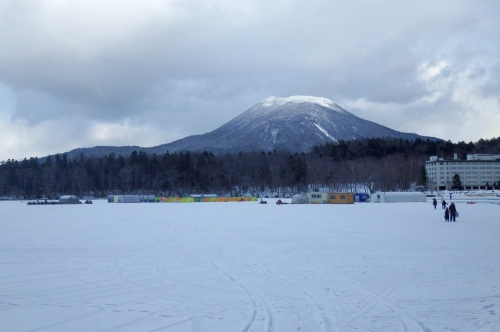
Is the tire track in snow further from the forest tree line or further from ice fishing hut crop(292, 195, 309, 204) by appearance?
the forest tree line

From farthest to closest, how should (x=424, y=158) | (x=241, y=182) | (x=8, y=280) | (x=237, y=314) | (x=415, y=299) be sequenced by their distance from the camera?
(x=424, y=158) < (x=241, y=182) < (x=8, y=280) < (x=415, y=299) < (x=237, y=314)

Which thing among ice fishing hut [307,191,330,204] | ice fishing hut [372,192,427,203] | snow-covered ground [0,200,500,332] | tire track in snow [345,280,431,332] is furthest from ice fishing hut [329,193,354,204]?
tire track in snow [345,280,431,332]

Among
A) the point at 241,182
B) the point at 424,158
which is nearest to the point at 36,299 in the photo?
the point at 241,182

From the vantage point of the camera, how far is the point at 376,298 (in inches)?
309

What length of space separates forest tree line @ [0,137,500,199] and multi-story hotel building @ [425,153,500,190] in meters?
19.9

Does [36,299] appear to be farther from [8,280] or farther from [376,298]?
[376,298]

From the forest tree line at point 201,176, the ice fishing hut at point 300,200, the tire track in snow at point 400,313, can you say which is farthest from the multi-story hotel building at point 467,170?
the tire track in snow at point 400,313

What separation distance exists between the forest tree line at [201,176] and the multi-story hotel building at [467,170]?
65.3 feet

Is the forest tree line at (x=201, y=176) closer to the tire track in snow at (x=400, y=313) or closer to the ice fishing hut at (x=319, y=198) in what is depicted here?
the ice fishing hut at (x=319, y=198)

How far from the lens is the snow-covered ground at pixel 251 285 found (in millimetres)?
6543

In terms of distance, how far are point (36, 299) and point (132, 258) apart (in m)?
4.84

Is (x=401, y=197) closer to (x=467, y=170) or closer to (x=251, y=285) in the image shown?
(x=251, y=285)

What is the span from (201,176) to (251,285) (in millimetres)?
92274

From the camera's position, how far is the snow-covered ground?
258 inches
